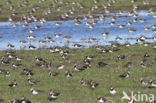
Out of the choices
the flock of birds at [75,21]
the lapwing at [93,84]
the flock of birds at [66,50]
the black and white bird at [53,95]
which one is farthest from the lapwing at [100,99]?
the flock of birds at [75,21]

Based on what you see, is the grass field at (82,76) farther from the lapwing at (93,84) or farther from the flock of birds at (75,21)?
the flock of birds at (75,21)

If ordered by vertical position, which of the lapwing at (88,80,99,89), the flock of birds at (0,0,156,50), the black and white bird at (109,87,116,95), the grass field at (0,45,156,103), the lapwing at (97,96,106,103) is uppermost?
the lapwing at (97,96,106,103)

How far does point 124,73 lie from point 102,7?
3795 cm

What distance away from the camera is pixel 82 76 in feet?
110

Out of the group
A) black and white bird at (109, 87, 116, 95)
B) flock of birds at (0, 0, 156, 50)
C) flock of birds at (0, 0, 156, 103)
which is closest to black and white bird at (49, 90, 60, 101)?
flock of birds at (0, 0, 156, 103)

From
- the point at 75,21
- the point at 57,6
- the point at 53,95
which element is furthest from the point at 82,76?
the point at 57,6

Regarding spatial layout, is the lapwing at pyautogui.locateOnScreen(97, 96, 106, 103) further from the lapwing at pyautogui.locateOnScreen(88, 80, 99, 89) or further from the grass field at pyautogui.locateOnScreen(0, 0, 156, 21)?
the grass field at pyautogui.locateOnScreen(0, 0, 156, 21)

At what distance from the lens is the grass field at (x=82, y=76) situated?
29.1m

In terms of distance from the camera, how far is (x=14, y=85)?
32.0 metres

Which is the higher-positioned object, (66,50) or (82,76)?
(82,76)

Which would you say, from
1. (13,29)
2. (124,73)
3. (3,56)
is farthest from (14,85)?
(13,29)

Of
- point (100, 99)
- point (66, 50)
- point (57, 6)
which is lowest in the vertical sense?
point (57, 6)

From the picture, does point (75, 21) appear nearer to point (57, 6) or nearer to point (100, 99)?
point (57, 6)

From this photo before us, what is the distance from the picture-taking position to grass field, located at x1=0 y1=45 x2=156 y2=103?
2914 cm
